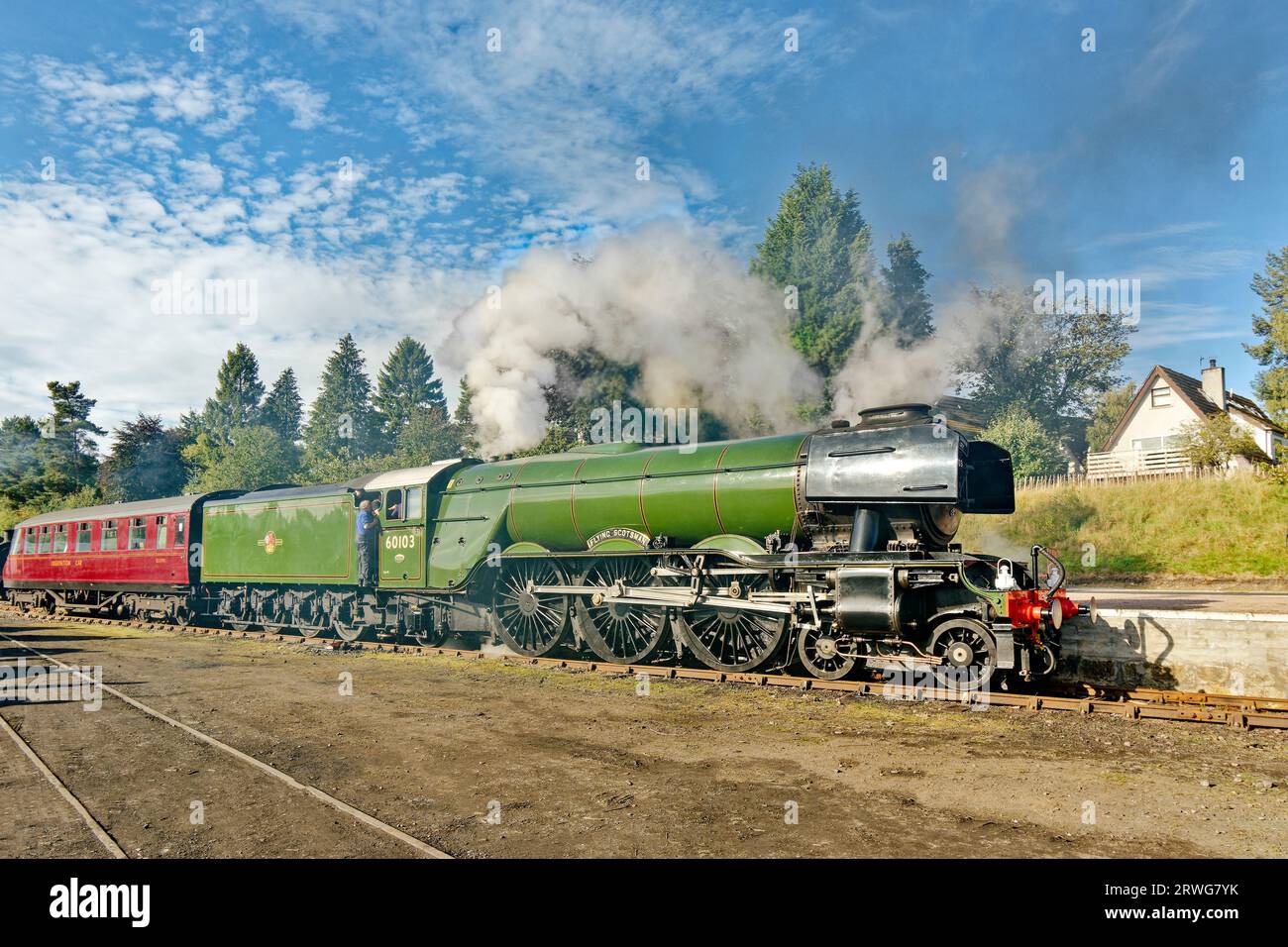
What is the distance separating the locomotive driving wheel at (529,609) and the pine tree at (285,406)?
89.4 metres

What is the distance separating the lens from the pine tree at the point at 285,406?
318 ft

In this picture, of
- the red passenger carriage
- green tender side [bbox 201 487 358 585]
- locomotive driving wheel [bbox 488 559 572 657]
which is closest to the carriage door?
green tender side [bbox 201 487 358 585]

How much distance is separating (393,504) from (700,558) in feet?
24.8

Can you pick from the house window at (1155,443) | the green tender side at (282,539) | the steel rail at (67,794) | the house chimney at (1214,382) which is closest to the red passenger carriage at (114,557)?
the green tender side at (282,539)

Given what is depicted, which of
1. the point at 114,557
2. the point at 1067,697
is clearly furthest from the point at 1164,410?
the point at 114,557

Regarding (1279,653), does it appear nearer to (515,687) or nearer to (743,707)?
(743,707)

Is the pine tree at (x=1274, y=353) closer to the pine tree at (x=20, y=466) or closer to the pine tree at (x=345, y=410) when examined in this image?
the pine tree at (x=20, y=466)

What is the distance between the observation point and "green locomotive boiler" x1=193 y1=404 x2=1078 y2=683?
397 inches

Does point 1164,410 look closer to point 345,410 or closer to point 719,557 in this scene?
point 719,557

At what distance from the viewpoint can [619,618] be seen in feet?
44.0

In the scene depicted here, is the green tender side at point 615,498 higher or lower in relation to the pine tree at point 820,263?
lower

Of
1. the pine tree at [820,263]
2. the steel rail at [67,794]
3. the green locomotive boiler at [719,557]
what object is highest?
the pine tree at [820,263]
